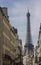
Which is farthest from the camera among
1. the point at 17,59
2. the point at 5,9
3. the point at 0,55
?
the point at 17,59

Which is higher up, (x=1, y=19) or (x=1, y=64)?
(x=1, y=19)

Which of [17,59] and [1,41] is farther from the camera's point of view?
Answer: [17,59]

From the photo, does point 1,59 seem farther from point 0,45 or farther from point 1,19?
point 1,19

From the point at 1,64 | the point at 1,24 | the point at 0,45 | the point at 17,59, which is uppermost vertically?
the point at 1,24

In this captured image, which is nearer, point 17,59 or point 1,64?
point 1,64

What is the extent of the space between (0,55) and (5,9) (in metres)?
22.2

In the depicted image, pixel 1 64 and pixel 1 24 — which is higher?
pixel 1 24

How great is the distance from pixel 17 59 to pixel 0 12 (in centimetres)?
4055

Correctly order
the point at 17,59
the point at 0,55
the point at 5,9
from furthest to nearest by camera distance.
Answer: the point at 17,59, the point at 5,9, the point at 0,55

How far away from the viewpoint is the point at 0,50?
166ft

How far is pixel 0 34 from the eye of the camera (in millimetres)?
51250

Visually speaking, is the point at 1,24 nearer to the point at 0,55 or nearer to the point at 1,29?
the point at 1,29

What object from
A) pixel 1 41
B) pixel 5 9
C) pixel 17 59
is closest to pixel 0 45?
pixel 1 41

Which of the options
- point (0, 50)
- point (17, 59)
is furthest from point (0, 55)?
point (17, 59)
